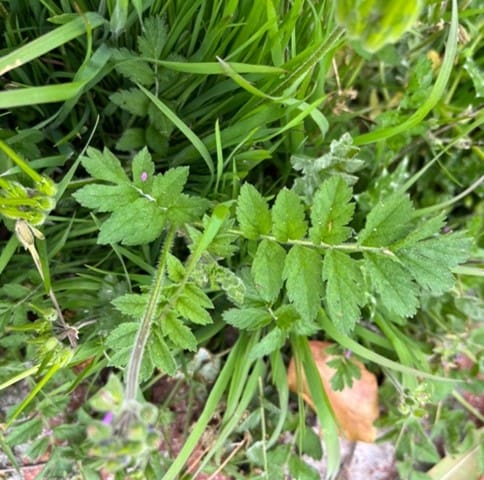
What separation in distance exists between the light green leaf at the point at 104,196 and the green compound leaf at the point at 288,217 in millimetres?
205

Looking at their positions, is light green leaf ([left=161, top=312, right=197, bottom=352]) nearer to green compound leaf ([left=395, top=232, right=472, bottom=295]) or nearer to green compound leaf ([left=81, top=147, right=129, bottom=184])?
green compound leaf ([left=81, top=147, right=129, bottom=184])

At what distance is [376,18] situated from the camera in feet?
2.10

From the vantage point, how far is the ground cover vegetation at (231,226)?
0.93 m

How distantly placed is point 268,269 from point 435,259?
0.23 m

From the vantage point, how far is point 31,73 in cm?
113

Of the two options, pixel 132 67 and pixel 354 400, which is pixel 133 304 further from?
pixel 354 400

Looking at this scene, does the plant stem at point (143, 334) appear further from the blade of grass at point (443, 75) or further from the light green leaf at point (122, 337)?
the blade of grass at point (443, 75)

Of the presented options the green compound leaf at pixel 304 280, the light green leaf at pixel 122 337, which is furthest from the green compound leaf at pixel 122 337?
the green compound leaf at pixel 304 280

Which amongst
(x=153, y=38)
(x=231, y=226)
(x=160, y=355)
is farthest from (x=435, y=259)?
(x=153, y=38)

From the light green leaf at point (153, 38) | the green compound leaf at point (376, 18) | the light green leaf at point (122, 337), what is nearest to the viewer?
the green compound leaf at point (376, 18)

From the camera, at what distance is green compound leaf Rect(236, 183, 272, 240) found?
0.96 m

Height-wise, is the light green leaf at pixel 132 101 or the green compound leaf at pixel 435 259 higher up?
the light green leaf at pixel 132 101

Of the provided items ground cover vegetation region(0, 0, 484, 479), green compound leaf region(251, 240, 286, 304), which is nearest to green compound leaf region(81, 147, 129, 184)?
ground cover vegetation region(0, 0, 484, 479)

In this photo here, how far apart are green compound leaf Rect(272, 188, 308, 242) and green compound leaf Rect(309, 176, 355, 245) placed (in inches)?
0.7
